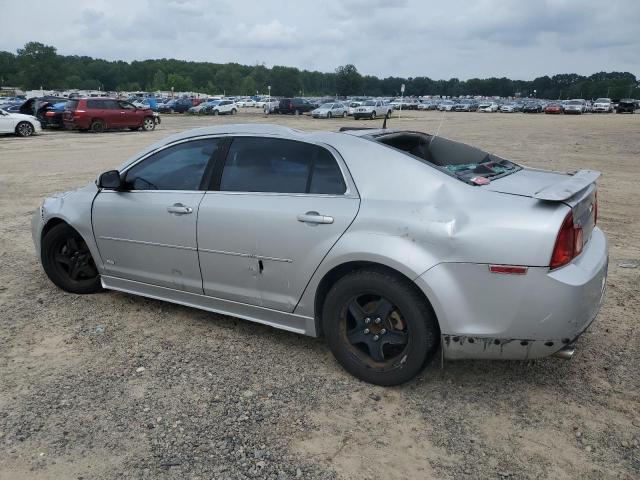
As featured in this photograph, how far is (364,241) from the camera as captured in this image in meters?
3.26

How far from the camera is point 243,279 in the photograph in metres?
3.83

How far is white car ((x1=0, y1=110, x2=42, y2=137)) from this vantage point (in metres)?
24.0

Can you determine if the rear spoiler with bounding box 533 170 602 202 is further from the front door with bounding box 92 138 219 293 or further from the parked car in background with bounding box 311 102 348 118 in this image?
the parked car in background with bounding box 311 102 348 118

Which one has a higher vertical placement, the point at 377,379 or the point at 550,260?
A: the point at 550,260

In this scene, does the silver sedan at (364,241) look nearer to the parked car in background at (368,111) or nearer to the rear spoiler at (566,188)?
the rear spoiler at (566,188)

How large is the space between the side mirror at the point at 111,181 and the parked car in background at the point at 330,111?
135ft

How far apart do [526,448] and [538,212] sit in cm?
124

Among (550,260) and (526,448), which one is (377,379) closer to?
(526,448)

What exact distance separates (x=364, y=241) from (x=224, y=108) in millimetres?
48696

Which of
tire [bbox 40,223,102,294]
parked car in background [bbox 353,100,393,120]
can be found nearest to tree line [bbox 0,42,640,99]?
parked car in background [bbox 353,100,393,120]

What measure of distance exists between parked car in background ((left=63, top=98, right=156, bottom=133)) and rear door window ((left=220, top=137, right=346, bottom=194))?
2509 cm

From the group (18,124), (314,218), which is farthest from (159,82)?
(314,218)

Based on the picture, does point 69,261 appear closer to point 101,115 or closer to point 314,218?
point 314,218

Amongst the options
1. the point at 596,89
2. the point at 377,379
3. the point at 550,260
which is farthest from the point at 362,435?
the point at 596,89
